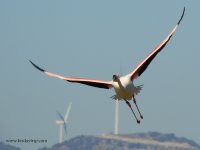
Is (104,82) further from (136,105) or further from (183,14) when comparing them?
(183,14)

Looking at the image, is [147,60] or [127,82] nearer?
[127,82]

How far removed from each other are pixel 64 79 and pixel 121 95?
5.97 m

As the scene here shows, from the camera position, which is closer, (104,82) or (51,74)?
(104,82)

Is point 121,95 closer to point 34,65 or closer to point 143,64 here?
point 143,64

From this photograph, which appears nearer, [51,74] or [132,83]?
[132,83]

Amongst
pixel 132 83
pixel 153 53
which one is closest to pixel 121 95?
pixel 132 83

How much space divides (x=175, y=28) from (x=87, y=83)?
6881 millimetres

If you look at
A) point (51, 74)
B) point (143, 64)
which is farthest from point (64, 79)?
point (143, 64)

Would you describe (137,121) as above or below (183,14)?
below

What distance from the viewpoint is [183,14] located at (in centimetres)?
5550

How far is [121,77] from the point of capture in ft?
173

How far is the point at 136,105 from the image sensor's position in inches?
2056

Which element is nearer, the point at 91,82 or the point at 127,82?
the point at 127,82

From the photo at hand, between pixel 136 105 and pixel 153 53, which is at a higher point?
pixel 153 53
